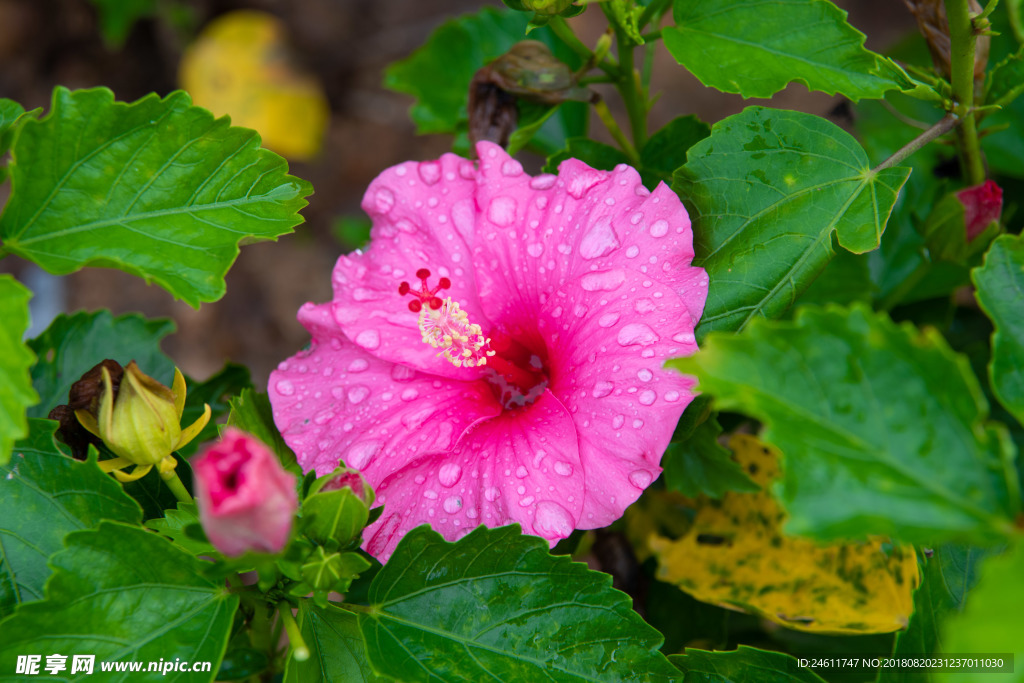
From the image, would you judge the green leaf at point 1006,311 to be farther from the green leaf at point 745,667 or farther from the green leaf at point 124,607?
the green leaf at point 124,607

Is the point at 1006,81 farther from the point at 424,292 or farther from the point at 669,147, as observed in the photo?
the point at 424,292

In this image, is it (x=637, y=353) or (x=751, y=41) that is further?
(x=751, y=41)

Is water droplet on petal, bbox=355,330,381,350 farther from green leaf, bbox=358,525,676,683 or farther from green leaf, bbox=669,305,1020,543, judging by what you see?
green leaf, bbox=669,305,1020,543

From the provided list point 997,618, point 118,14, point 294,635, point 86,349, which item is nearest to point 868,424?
point 997,618

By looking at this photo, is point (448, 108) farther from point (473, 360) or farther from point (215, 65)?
point (215, 65)

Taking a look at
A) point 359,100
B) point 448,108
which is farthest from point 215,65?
point 448,108
